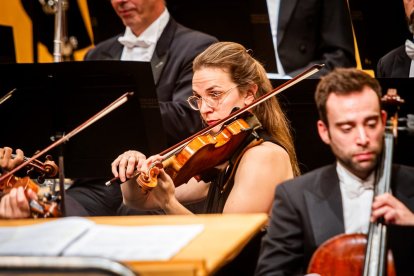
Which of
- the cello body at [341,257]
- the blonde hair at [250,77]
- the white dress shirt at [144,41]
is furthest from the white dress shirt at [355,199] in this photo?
the white dress shirt at [144,41]

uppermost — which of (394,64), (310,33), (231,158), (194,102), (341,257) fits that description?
(310,33)

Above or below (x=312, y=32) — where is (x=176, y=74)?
below

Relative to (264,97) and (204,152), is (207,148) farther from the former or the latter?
(264,97)

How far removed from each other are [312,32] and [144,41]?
819 mm

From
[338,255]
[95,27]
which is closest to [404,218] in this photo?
[338,255]

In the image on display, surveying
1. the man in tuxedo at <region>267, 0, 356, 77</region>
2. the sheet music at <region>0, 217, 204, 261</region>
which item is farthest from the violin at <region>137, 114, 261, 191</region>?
the sheet music at <region>0, 217, 204, 261</region>

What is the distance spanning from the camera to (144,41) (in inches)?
154

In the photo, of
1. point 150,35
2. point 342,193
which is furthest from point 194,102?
point 342,193

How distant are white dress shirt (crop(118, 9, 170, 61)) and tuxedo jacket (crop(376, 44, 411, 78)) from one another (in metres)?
1.12

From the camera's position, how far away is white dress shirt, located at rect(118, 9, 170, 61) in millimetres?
3895

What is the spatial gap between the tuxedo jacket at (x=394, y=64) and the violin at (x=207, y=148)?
642mm

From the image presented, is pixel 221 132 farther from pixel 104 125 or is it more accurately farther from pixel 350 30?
pixel 350 30

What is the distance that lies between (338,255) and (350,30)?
1.84 meters

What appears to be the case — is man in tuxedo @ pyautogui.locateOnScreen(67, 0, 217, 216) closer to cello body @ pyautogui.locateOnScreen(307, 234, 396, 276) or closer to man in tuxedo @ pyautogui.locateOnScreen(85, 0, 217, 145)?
man in tuxedo @ pyautogui.locateOnScreen(85, 0, 217, 145)
